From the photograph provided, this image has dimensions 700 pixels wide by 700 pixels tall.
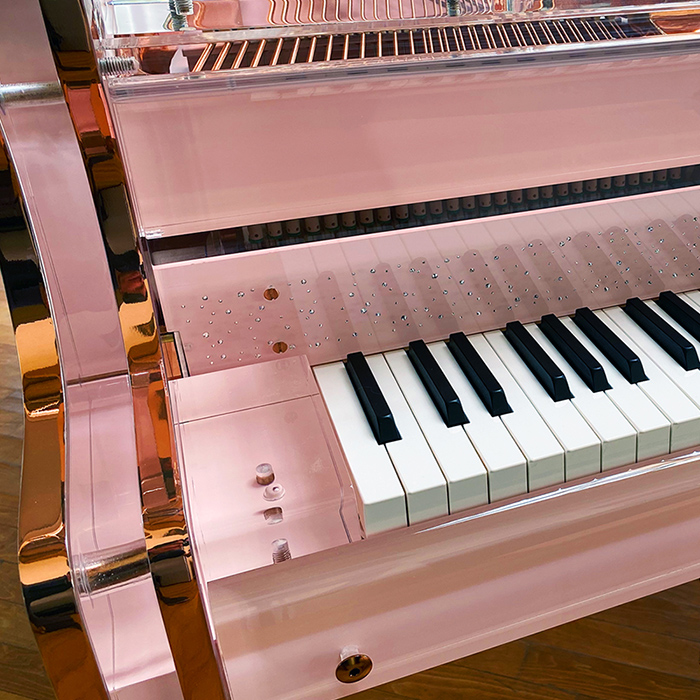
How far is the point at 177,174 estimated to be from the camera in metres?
0.76

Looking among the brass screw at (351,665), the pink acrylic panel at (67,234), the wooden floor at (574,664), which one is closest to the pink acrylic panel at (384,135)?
the pink acrylic panel at (67,234)

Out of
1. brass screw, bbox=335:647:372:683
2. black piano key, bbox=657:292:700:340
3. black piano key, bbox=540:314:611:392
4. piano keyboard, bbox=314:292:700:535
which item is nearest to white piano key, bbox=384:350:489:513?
piano keyboard, bbox=314:292:700:535

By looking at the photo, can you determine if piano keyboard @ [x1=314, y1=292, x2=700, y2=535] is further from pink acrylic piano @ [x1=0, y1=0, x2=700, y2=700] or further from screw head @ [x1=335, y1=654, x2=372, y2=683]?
screw head @ [x1=335, y1=654, x2=372, y2=683]

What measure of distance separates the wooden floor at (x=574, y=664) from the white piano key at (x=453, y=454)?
73 cm

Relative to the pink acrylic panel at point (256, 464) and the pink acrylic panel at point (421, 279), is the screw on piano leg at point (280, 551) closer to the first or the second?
the pink acrylic panel at point (256, 464)

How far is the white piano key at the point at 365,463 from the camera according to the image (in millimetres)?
777

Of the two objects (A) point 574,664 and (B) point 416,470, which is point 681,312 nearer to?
(B) point 416,470

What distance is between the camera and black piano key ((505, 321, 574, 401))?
2.98 ft

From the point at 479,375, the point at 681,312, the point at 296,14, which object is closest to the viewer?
the point at 296,14

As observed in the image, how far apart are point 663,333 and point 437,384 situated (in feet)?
1.19

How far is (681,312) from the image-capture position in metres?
1.05

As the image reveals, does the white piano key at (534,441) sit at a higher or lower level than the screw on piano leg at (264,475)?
lower

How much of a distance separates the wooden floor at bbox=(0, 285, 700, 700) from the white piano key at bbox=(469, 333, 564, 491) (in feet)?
2.35

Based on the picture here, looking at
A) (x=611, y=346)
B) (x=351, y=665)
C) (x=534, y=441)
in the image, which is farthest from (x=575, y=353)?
(x=351, y=665)
